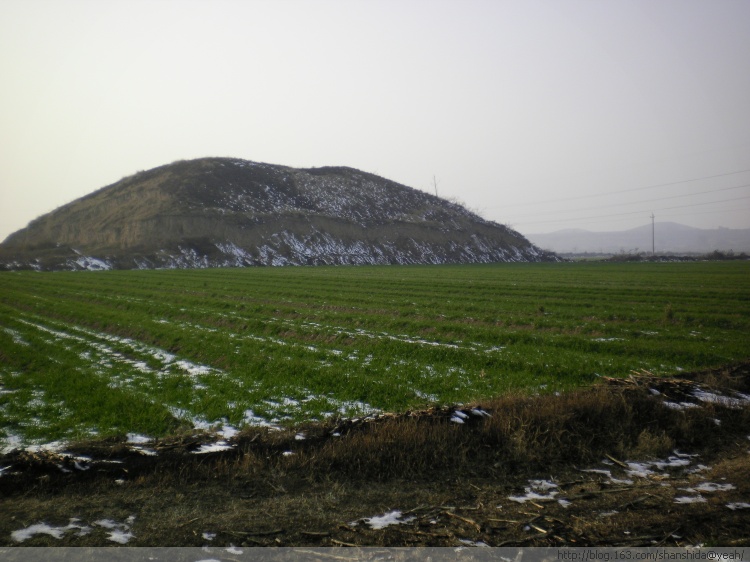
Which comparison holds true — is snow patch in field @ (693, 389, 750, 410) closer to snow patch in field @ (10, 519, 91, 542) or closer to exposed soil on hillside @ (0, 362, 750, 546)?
exposed soil on hillside @ (0, 362, 750, 546)

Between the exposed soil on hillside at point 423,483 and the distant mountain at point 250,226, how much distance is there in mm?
69649

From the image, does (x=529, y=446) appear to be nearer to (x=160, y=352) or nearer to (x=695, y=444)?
(x=695, y=444)

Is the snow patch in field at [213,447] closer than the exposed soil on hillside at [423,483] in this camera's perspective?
No

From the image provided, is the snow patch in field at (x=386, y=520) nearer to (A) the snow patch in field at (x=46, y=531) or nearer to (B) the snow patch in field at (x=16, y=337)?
(A) the snow patch in field at (x=46, y=531)

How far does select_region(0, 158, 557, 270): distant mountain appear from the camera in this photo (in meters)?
78.3

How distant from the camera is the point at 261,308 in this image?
26.8 metres

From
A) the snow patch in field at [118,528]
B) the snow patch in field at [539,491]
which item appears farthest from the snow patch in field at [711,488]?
the snow patch in field at [118,528]

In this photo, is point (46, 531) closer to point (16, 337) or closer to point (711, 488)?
point (711, 488)

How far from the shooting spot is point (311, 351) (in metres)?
16.6

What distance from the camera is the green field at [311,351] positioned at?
1098cm

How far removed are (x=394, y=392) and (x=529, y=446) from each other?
4.20 metres

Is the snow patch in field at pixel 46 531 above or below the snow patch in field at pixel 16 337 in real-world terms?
below

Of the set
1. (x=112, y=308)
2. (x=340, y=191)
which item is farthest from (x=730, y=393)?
(x=340, y=191)

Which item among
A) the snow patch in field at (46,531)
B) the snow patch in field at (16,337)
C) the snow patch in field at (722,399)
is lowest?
the snow patch in field at (722,399)
